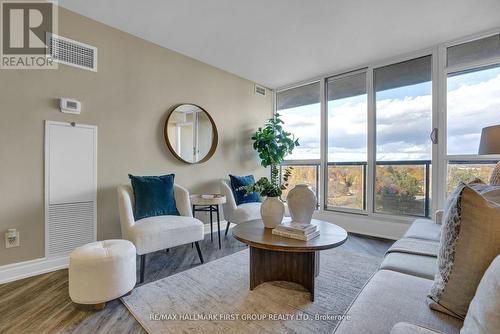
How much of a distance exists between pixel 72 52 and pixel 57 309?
228 centimetres

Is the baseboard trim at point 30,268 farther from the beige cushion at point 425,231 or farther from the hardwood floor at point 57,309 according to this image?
the beige cushion at point 425,231

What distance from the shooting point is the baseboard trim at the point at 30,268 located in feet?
6.51

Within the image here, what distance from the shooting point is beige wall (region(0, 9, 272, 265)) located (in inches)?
80.8

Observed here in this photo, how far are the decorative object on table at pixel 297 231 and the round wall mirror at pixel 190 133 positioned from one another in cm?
190

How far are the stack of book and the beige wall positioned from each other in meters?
Answer: 1.88

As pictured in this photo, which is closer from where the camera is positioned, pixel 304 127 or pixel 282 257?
pixel 282 257

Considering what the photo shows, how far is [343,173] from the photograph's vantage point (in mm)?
3807

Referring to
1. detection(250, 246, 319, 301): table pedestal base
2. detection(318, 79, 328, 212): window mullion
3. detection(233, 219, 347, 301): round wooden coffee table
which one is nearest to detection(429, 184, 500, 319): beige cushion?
detection(233, 219, 347, 301): round wooden coffee table

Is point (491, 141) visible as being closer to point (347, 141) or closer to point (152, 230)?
point (347, 141)

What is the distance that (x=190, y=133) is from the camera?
3279 millimetres

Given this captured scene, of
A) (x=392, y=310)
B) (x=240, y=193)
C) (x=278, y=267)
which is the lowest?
(x=278, y=267)

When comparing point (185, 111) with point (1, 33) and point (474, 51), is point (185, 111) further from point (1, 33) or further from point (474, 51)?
point (474, 51)

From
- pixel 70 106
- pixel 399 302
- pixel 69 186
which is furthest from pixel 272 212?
pixel 70 106

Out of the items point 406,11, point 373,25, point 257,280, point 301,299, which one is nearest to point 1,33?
point 257,280
